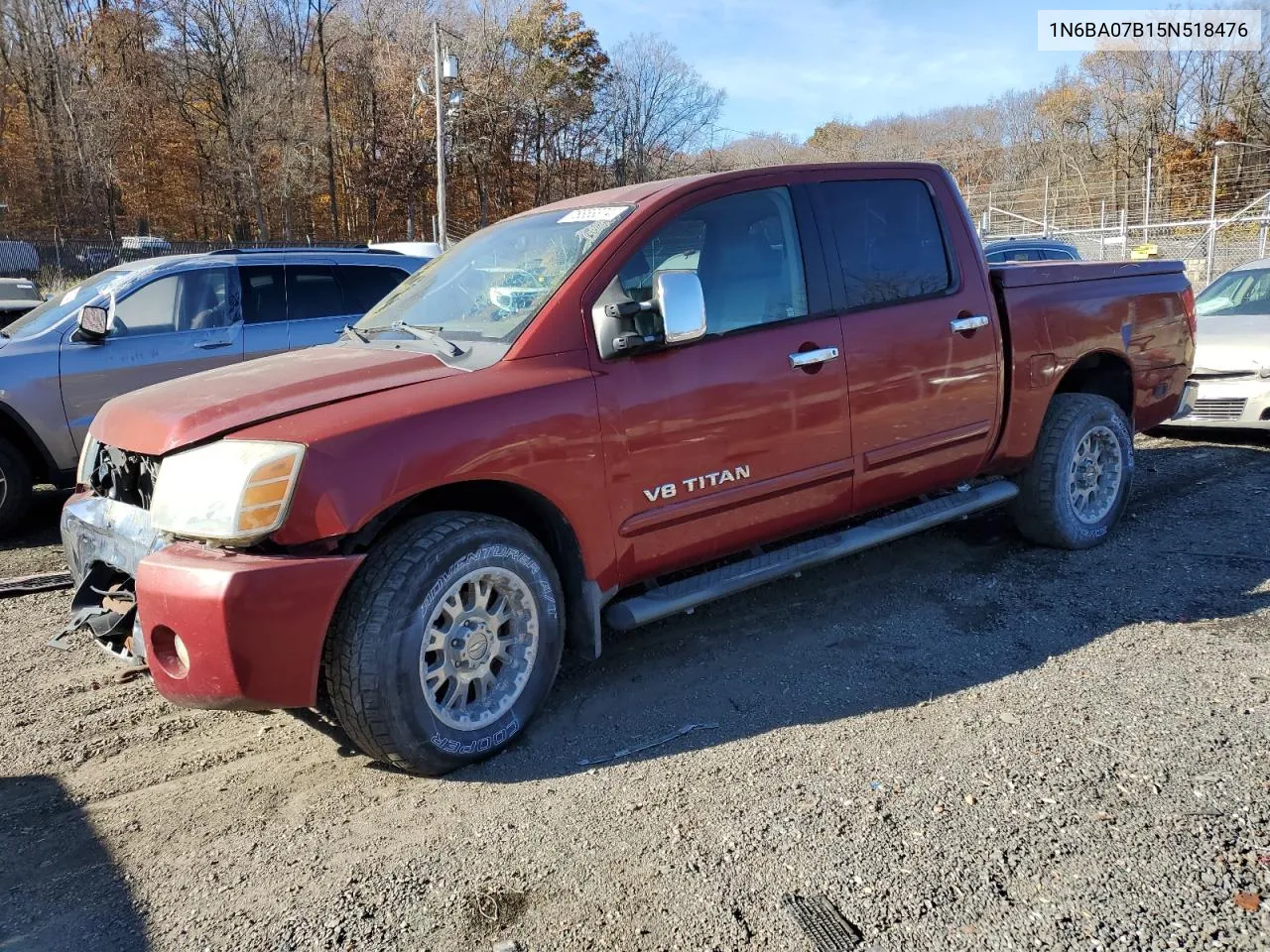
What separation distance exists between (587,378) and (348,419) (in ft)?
2.78

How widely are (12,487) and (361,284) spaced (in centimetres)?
290

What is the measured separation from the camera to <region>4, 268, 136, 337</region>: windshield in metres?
6.45

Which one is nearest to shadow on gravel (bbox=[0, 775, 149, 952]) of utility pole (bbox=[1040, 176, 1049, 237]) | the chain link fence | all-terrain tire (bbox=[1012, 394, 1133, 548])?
all-terrain tire (bbox=[1012, 394, 1133, 548])

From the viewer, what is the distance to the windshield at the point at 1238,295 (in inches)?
326

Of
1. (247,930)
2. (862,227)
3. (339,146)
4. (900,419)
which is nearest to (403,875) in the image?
(247,930)

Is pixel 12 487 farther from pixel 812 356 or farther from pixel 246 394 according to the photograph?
pixel 812 356

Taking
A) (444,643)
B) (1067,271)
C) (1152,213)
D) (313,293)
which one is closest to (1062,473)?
(1067,271)

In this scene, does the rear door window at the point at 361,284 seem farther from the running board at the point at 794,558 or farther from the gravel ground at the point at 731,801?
the running board at the point at 794,558

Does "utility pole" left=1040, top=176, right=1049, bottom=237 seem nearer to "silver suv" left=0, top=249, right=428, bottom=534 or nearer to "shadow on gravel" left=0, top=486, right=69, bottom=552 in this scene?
"silver suv" left=0, top=249, right=428, bottom=534

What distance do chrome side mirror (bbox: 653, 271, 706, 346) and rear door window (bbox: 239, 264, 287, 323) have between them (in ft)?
15.7

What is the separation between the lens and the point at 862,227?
4172mm

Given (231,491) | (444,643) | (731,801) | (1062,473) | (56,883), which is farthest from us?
(1062,473)

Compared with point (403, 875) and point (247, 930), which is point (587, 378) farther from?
point (247, 930)

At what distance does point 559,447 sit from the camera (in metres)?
3.15
